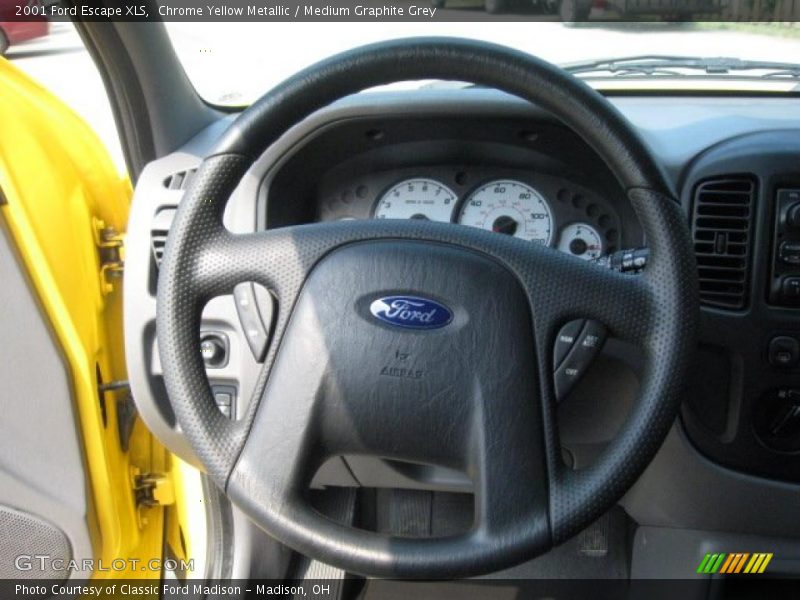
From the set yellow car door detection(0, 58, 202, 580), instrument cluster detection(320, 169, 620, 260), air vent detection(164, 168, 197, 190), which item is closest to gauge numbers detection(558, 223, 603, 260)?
instrument cluster detection(320, 169, 620, 260)

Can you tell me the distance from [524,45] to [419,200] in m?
0.35

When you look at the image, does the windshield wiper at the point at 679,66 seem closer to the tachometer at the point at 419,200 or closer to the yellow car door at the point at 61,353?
the tachometer at the point at 419,200

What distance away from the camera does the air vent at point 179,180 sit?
154 cm

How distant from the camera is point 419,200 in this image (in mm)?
1625

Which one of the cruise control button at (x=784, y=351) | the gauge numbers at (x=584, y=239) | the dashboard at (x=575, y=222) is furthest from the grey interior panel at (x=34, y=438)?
the cruise control button at (x=784, y=351)

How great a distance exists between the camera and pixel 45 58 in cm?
171

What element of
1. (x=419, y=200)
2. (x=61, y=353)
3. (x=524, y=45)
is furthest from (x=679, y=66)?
(x=61, y=353)

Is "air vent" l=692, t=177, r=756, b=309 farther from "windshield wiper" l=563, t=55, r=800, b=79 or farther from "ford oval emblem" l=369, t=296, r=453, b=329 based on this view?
"ford oval emblem" l=369, t=296, r=453, b=329

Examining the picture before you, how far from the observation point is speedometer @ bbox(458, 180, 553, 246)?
1.57 metres

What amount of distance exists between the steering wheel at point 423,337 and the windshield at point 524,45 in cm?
51

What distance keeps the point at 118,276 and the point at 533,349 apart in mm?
960

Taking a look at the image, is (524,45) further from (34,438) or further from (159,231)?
(34,438)

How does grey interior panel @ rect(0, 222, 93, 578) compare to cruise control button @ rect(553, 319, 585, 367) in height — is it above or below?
below

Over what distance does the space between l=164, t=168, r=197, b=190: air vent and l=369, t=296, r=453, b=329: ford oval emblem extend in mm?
597
